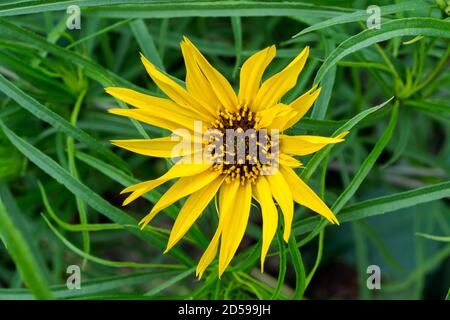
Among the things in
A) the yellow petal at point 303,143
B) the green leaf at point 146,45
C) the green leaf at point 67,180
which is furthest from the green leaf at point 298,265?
the green leaf at point 146,45

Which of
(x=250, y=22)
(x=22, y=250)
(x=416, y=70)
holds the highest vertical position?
(x=250, y=22)

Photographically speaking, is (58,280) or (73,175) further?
(58,280)

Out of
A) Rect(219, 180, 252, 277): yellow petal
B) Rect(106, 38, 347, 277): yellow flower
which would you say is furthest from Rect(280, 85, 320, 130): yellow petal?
Rect(219, 180, 252, 277): yellow petal

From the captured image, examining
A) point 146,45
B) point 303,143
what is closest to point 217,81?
point 303,143

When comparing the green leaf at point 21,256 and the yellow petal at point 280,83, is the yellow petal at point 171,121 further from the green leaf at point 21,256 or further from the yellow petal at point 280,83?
the green leaf at point 21,256
